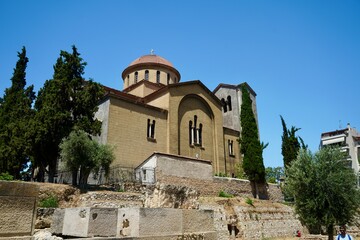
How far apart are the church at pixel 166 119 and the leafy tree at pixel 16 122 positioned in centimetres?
485

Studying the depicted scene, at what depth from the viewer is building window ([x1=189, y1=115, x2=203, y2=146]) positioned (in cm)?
2508

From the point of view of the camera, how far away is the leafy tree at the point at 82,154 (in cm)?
1477

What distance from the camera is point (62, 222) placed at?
19.1 feet

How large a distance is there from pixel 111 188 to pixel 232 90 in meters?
20.7

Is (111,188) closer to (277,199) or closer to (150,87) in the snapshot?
(150,87)

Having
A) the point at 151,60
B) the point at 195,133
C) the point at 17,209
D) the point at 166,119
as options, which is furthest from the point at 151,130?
the point at 17,209

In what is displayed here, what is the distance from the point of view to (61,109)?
16.2 meters

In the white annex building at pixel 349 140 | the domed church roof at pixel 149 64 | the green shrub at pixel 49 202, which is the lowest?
the green shrub at pixel 49 202

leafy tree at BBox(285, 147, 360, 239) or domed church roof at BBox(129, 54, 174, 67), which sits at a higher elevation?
domed church roof at BBox(129, 54, 174, 67)

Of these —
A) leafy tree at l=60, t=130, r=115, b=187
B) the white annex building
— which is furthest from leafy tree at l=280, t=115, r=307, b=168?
leafy tree at l=60, t=130, r=115, b=187

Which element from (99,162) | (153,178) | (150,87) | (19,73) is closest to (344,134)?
(150,87)

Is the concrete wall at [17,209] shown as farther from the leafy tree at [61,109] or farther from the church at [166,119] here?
the church at [166,119]

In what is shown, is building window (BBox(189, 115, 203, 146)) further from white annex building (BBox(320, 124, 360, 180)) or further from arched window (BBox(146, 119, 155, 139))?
white annex building (BBox(320, 124, 360, 180))

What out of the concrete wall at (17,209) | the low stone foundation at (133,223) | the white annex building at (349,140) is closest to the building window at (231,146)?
the white annex building at (349,140)
